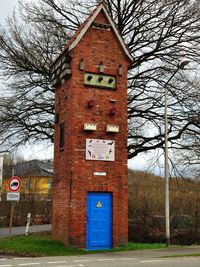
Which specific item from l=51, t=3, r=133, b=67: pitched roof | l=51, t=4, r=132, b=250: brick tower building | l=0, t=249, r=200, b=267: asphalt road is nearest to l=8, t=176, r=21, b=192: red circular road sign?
l=51, t=4, r=132, b=250: brick tower building

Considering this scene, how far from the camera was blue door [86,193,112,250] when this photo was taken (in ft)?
62.3

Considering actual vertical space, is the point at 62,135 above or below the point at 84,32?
below

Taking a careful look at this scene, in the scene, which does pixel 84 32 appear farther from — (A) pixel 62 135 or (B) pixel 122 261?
(B) pixel 122 261

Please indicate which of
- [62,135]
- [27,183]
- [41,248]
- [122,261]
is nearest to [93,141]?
[62,135]

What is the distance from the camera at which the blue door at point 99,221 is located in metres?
19.0

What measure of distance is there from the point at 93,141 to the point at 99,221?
339cm

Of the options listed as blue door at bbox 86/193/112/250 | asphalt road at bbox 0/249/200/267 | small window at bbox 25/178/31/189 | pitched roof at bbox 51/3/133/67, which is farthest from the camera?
small window at bbox 25/178/31/189

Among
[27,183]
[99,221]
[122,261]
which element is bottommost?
[122,261]

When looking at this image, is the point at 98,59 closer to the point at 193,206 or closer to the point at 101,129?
the point at 101,129

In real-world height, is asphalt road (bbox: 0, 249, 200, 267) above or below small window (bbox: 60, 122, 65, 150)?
below

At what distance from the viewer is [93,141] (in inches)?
770

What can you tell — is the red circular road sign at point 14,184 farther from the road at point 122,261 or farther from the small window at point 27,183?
the small window at point 27,183

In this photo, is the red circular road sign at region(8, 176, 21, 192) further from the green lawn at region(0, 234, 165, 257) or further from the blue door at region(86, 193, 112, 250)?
the blue door at region(86, 193, 112, 250)

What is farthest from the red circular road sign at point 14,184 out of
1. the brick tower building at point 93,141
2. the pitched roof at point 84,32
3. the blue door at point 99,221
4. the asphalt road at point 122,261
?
the pitched roof at point 84,32
